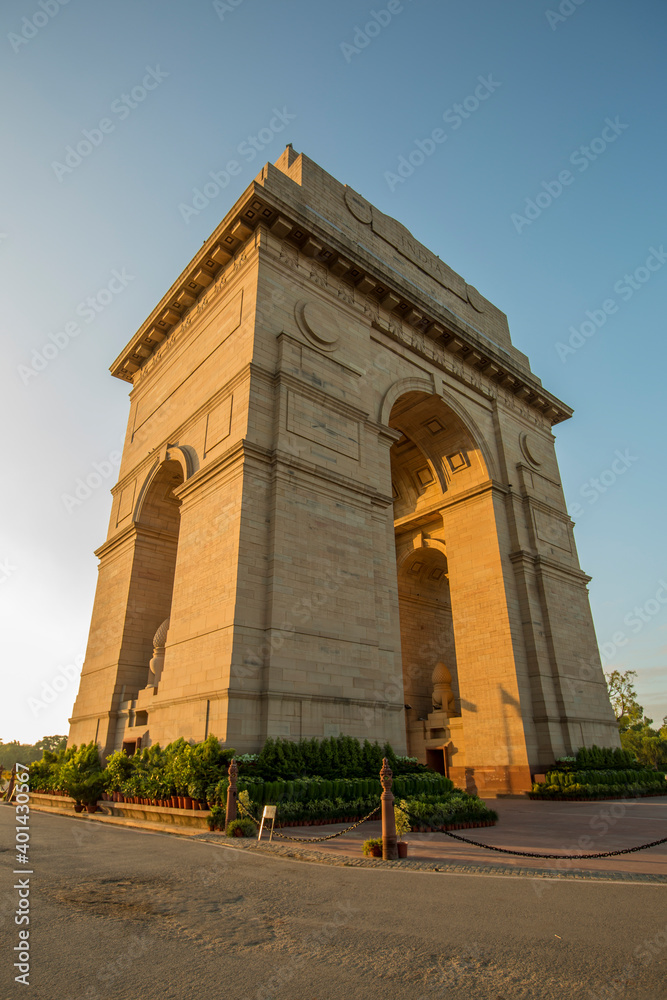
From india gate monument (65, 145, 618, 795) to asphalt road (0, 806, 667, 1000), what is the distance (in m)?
6.35

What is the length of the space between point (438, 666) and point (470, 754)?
13.3ft

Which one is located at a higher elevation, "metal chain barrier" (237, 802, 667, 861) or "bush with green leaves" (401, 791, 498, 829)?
"bush with green leaves" (401, 791, 498, 829)

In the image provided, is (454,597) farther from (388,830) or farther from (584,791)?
(388,830)

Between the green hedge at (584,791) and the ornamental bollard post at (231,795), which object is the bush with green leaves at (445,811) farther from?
the green hedge at (584,791)

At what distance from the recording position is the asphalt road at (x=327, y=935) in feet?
11.4

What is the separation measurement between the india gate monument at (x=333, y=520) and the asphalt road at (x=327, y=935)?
6352 millimetres

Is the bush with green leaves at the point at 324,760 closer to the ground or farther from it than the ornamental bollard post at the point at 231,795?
farther from it

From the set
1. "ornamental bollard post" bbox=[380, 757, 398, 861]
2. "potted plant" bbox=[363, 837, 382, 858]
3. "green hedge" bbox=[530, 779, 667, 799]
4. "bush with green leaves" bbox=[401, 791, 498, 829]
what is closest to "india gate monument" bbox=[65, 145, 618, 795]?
"green hedge" bbox=[530, 779, 667, 799]

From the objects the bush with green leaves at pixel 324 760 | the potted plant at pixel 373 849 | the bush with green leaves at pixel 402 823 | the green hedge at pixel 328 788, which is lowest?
the potted plant at pixel 373 849

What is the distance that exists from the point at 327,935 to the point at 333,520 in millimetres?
11427

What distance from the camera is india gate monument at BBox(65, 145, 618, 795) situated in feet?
45.0

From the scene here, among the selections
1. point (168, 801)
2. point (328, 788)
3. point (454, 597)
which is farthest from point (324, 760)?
point (454, 597)

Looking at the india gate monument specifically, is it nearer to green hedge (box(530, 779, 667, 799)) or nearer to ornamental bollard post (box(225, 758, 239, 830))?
green hedge (box(530, 779, 667, 799))

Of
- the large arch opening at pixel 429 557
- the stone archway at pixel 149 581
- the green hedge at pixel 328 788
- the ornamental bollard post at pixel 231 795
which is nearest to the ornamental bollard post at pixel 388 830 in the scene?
the ornamental bollard post at pixel 231 795
